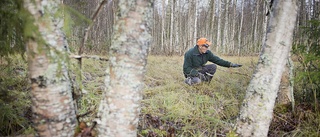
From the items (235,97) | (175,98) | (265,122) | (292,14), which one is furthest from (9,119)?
(235,97)

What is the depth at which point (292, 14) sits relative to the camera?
83.5 inches

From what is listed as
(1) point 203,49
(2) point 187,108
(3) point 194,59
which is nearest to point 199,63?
(3) point 194,59

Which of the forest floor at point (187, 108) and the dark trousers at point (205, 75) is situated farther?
the dark trousers at point (205, 75)

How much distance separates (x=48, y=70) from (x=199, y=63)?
3.88 metres

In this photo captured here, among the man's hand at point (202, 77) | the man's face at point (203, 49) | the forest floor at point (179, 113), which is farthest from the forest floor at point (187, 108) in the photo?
the man's face at point (203, 49)

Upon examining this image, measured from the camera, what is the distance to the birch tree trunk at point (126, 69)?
5.05ft

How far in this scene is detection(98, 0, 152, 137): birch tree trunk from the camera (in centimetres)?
154

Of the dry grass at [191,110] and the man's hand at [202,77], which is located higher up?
the man's hand at [202,77]

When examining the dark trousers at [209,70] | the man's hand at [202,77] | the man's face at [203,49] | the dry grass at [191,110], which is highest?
the man's face at [203,49]

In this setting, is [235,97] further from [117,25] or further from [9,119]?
[9,119]

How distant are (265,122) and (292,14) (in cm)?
111

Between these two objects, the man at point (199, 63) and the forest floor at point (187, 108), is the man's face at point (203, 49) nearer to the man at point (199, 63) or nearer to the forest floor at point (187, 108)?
the man at point (199, 63)

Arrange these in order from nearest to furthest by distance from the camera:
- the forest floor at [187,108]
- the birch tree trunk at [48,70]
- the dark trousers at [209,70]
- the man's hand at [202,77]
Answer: the birch tree trunk at [48,70]
the forest floor at [187,108]
the man's hand at [202,77]
the dark trousers at [209,70]

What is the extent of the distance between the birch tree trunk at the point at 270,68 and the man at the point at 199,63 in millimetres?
2402
